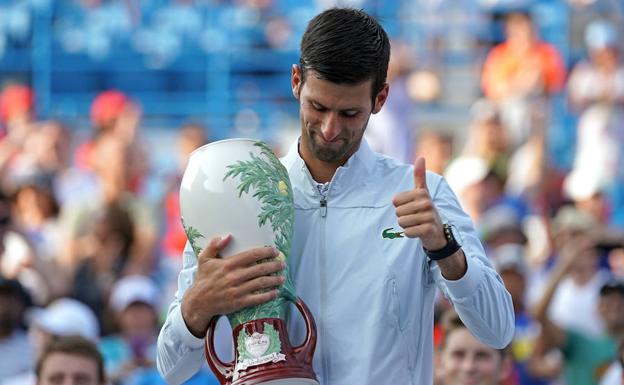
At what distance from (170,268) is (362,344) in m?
6.20

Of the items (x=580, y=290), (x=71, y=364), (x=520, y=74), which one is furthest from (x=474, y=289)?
(x=520, y=74)

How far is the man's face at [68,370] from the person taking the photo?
211 inches

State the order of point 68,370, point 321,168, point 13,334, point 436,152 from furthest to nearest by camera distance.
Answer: point 436,152, point 13,334, point 68,370, point 321,168

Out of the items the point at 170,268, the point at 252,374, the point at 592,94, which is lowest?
the point at 252,374

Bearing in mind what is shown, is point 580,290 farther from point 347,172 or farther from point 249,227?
point 249,227

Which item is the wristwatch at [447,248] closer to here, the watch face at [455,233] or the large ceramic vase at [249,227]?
the watch face at [455,233]

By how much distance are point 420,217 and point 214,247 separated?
0.50m

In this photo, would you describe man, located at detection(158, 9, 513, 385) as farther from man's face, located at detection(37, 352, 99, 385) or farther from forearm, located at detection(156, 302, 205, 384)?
man's face, located at detection(37, 352, 99, 385)

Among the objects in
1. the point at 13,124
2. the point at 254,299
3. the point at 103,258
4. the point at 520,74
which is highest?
the point at 13,124

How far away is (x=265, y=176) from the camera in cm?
328

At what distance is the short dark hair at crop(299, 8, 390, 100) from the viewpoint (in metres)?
3.27

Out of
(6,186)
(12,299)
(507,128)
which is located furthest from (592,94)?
(12,299)

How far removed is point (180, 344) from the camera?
11.0ft

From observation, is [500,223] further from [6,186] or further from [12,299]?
[6,186]
